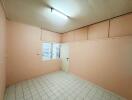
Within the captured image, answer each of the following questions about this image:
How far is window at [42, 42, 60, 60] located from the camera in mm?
4070

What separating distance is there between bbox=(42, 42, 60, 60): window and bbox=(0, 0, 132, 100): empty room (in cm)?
1

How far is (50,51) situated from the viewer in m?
4.43

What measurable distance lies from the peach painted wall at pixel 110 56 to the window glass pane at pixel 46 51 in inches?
75.1

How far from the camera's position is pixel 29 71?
3.34 meters

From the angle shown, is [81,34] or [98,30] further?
[81,34]

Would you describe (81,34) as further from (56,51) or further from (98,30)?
(56,51)

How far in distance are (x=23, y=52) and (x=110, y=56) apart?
341 centimetres

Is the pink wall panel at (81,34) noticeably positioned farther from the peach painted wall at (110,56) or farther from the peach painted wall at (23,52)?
the peach painted wall at (23,52)

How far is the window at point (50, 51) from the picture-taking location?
407cm

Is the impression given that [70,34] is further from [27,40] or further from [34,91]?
[34,91]

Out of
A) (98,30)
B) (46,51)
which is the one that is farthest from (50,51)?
(98,30)

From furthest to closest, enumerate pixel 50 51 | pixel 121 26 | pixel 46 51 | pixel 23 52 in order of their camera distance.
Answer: pixel 50 51
pixel 46 51
pixel 23 52
pixel 121 26

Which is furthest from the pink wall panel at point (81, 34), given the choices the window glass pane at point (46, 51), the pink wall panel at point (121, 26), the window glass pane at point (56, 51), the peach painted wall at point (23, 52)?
the peach painted wall at point (23, 52)

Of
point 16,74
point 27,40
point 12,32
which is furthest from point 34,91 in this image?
point 12,32
